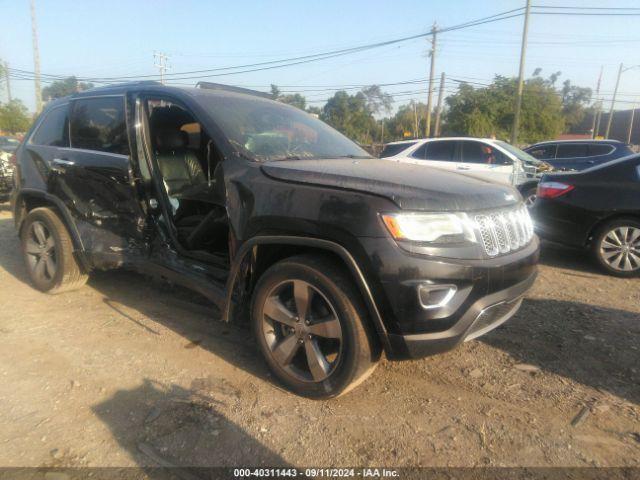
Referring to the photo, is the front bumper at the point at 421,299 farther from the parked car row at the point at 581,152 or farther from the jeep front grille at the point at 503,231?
the parked car row at the point at 581,152

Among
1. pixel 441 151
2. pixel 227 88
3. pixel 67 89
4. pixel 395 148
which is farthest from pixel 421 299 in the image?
pixel 395 148

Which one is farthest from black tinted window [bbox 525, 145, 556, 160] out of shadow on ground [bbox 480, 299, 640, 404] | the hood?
the hood

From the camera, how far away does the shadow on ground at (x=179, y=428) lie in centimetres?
223

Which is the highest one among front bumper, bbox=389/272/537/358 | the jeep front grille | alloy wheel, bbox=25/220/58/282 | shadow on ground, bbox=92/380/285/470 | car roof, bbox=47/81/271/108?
car roof, bbox=47/81/271/108

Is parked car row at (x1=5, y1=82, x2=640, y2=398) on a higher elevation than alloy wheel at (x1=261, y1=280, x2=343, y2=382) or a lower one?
higher

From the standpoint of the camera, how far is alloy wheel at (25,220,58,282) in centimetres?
431

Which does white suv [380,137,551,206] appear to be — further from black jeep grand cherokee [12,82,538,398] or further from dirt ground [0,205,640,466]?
black jeep grand cherokee [12,82,538,398]

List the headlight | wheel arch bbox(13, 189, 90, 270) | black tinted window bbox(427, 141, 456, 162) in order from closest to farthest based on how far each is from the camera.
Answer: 1. the headlight
2. wheel arch bbox(13, 189, 90, 270)
3. black tinted window bbox(427, 141, 456, 162)

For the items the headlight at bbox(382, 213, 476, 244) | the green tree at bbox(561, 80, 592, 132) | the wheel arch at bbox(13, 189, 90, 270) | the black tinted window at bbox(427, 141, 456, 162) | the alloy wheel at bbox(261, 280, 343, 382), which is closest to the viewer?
the headlight at bbox(382, 213, 476, 244)

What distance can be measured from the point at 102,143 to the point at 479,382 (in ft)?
11.6

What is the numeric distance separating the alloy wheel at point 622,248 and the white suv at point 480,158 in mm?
3530

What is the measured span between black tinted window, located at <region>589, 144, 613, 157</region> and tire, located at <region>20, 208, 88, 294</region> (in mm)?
11870

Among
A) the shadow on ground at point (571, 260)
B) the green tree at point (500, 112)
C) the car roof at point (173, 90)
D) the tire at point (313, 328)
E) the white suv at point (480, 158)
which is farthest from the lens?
the green tree at point (500, 112)

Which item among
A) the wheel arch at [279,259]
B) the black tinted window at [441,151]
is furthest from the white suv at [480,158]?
the wheel arch at [279,259]
